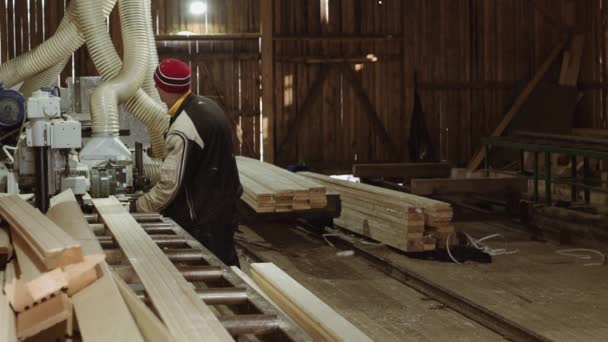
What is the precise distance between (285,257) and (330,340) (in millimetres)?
7247

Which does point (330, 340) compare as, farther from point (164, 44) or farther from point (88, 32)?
point (164, 44)

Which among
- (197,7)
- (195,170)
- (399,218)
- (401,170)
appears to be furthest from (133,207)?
(197,7)

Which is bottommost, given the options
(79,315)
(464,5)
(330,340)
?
(330,340)

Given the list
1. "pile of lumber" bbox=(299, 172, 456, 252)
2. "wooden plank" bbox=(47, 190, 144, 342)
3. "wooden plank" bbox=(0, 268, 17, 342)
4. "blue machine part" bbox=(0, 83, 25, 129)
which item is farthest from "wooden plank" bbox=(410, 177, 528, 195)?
"wooden plank" bbox=(0, 268, 17, 342)

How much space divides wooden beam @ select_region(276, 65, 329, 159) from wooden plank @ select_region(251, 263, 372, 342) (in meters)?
13.7

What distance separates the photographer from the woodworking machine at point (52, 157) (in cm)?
618

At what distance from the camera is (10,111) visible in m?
7.61

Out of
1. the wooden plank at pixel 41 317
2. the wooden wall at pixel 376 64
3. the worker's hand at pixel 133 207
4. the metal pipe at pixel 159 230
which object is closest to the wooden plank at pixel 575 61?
the wooden wall at pixel 376 64

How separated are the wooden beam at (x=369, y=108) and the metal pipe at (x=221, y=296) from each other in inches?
609

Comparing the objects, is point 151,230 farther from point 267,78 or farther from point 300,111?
point 300,111

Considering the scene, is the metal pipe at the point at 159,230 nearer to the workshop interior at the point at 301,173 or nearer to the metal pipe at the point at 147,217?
the workshop interior at the point at 301,173

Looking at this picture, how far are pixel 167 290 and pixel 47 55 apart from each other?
646 centimetres

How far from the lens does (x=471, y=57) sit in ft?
64.8

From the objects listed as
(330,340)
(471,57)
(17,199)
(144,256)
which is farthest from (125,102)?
(471,57)
